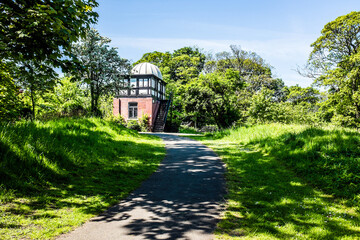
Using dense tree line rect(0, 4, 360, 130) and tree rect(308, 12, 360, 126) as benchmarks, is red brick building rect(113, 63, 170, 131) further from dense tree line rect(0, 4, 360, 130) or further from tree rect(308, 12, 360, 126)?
tree rect(308, 12, 360, 126)

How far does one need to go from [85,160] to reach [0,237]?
4214 millimetres

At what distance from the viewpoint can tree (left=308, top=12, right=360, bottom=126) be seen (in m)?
21.8

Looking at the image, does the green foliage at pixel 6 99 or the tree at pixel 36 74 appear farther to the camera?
the green foliage at pixel 6 99

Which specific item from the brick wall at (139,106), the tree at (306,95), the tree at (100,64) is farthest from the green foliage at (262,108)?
the tree at (306,95)

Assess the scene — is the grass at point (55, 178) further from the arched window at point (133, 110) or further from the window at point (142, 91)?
the arched window at point (133, 110)

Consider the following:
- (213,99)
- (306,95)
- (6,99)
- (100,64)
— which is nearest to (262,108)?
(213,99)

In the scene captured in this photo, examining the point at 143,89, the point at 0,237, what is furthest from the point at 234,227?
the point at 143,89

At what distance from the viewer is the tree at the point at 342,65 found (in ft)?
71.4

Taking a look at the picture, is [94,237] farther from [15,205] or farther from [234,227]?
[234,227]

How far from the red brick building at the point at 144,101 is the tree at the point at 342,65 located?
63.2 feet

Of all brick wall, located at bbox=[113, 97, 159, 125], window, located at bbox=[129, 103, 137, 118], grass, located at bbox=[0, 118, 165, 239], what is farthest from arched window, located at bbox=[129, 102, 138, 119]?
grass, located at bbox=[0, 118, 165, 239]

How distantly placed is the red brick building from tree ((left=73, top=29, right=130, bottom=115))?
41.6ft

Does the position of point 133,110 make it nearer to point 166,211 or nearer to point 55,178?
point 55,178

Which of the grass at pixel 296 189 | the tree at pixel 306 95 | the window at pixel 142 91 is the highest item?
the tree at pixel 306 95
